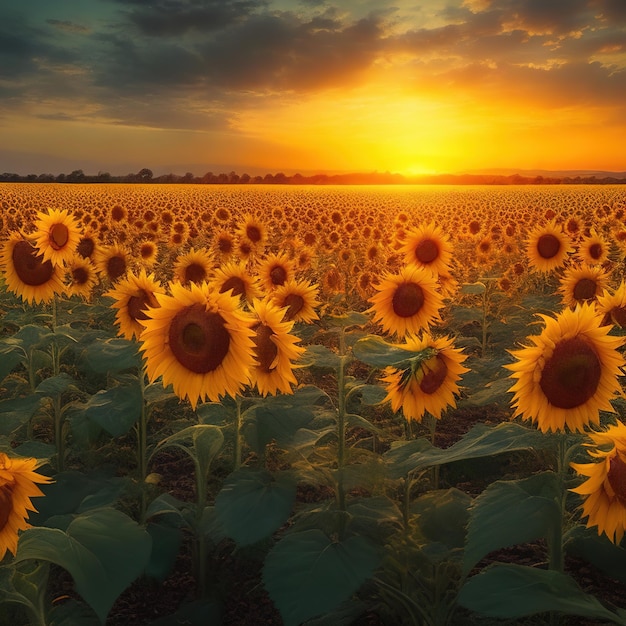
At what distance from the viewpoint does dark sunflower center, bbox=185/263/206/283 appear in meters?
7.02

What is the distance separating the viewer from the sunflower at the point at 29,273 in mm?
6164

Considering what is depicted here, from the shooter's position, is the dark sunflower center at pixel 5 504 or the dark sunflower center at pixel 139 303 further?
the dark sunflower center at pixel 139 303

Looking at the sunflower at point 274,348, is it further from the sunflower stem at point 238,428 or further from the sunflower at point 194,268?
the sunflower at point 194,268

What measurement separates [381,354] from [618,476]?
1084 millimetres

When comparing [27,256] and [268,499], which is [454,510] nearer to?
[268,499]

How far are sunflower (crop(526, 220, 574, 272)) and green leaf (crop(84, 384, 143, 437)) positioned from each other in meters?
7.81

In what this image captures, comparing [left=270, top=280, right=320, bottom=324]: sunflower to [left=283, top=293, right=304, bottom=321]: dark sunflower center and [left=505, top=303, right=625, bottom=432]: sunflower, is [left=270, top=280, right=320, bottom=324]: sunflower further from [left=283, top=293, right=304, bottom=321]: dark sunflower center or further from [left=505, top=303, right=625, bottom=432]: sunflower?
[left=505, top=303, right=625, bottom=432]: sunflower

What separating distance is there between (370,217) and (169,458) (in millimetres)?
15918

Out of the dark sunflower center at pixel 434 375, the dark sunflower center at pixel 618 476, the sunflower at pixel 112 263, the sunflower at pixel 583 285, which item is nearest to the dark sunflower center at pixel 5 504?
the dark sunflower center at pixel 618 476

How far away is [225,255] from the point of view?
12.0 metres

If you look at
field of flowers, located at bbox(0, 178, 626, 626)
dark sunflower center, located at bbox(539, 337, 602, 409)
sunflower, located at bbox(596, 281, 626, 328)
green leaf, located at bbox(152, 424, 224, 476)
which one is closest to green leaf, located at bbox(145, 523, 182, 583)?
field of flowers, located at bbox(0, 178, 626, 626)

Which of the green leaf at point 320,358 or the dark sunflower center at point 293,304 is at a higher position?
the dark sunflower center at point 293,304

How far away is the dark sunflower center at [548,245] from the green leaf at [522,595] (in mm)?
8640

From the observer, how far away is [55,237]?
6320 mm
